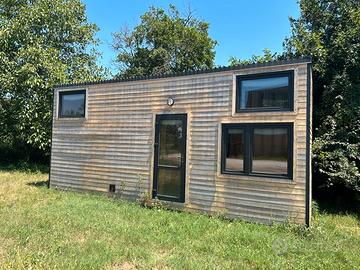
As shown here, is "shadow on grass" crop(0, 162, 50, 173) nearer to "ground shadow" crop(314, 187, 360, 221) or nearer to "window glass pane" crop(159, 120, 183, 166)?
"window glass pane" crop(159, 120, 183, 166)

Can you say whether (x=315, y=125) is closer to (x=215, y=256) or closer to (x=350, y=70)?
(x=350, y=70)

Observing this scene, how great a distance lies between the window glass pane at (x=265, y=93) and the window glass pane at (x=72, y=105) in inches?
187

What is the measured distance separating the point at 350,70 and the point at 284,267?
7.02m

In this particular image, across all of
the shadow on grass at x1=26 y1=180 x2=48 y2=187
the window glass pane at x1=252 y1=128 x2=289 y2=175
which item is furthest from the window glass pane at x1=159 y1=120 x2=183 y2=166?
the shadow on grass at x1=26 y1=180 x2=48 y2=187

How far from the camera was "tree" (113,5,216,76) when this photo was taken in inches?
920

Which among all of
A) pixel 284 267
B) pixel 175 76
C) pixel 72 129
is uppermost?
pixel 175 76

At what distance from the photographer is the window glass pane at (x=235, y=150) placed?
709 cm

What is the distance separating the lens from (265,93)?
6.89 m

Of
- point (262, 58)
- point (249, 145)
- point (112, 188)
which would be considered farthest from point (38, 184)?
point (262, 58)

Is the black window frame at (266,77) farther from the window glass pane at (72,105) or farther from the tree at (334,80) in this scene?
the window glass pane at (72,105)

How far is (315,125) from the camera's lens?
9.98 m

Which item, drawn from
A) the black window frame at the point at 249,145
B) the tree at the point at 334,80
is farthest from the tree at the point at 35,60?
the black window frame at the point at 249,145

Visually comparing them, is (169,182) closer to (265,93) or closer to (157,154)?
(157,154)

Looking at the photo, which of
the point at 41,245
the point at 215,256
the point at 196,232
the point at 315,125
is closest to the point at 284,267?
the point at 215,256
